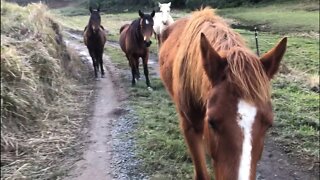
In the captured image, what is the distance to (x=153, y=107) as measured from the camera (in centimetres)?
765

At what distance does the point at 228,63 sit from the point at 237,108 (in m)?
0.31

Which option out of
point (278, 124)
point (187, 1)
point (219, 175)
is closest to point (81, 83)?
point (278, 124)

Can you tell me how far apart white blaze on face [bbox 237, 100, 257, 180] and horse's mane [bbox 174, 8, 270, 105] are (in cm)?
5

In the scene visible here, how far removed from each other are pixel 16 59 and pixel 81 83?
3.87 m

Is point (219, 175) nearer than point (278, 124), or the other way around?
point (219, 175)

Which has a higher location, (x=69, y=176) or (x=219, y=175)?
(x=219, y=175)

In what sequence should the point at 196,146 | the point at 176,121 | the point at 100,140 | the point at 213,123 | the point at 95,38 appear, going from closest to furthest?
the point at 213,123 → the point at 196,146 → the point at 100,140 → the point at 176,121 → the point at 95,38

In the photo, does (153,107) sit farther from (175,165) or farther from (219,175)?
(219,175)

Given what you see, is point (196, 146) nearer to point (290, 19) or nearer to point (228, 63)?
point (228, 63)

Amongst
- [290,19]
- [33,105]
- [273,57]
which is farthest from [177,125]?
[290,19]

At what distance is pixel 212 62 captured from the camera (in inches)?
97.7

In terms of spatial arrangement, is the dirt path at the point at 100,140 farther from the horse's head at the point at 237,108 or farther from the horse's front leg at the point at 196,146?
the horse's head at the point at 237,108

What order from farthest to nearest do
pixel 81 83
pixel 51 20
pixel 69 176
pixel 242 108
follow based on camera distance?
1. pixel 51 20
2. pixel 81 83
3. pixel 69 176
4. pixel 242 108

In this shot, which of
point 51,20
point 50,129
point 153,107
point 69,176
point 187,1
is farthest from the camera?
point 187,1
